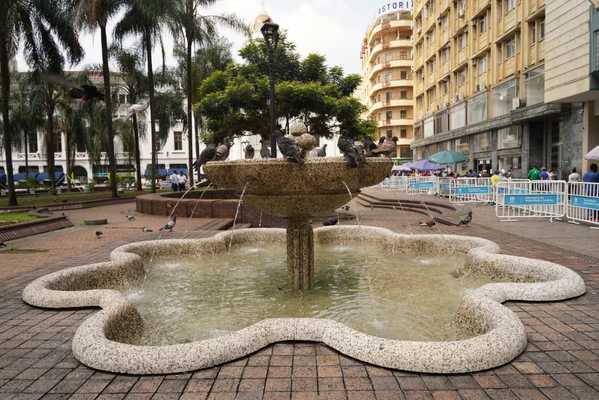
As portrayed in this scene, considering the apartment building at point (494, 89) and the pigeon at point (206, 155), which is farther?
the apartment building at point (494, 89)

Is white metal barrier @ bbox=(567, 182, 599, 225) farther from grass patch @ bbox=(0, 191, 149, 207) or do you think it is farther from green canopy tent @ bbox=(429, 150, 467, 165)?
grass patch @ bbox=(0, 191, 149, 207)

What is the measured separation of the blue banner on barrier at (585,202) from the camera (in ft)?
33.7

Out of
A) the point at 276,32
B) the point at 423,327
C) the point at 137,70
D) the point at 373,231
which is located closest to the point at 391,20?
the point at 137,70

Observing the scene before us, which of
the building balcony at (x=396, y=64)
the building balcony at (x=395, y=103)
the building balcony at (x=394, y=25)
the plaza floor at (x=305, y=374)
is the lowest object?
the plaza floor at (x=305, y=374)

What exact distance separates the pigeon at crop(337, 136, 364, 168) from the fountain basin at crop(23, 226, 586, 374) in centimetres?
169

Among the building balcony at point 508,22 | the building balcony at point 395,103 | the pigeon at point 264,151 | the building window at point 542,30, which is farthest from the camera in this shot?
the building balcony at point 395,103

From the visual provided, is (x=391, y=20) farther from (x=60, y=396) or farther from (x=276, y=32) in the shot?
(x=60, y=396)

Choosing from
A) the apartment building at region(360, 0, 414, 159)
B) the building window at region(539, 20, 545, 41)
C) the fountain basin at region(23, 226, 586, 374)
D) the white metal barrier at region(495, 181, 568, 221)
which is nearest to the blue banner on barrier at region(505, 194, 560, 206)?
the white metal barrier at region(495, 181, 568, 221)

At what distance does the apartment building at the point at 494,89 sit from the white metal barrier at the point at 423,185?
17.5ft

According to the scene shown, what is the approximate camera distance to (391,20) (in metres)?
64.3

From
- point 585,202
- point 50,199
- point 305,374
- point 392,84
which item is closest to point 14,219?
point 305,374

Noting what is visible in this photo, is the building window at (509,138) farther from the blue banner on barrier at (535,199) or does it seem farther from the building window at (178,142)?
the building window at (178,142)

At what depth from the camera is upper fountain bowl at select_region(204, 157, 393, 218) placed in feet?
14.5

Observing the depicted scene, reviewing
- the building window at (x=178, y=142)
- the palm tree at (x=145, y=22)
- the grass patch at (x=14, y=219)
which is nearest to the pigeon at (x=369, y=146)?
the grass patch at (x=14, y=219)
